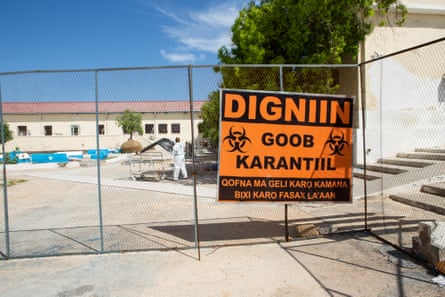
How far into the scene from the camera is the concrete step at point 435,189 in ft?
22.1

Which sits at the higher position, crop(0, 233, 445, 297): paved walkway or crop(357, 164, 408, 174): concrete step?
crop(357, 164, 408, 174): concrete step

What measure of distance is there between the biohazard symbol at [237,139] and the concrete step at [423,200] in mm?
4369

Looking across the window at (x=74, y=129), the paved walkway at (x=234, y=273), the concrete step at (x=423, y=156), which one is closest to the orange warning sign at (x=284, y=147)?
the paved walkway at (x=234, y=273)

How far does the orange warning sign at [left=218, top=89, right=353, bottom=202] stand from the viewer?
448 cm

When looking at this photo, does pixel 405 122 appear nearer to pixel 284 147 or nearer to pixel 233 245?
pixel 284 147

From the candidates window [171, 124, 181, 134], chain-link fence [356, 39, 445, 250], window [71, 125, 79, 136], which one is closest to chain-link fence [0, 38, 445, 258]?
chain-link fence [356, 39, 445, 250]

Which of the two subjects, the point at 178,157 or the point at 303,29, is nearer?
the point at 303,29

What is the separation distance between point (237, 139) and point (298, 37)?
674 cm

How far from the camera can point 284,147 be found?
15.2ft

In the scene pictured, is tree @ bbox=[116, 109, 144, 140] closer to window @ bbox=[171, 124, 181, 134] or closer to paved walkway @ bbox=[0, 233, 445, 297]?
paved walkway @ bbox=[0, 233, 445, 297]

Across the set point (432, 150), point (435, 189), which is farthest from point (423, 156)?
point (435, 189)

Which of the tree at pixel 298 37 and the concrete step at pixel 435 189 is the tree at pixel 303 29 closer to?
the tree at pixel 298 37

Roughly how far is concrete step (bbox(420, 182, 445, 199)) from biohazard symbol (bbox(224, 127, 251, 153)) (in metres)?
5.23

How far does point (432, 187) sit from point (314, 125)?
174 inches
